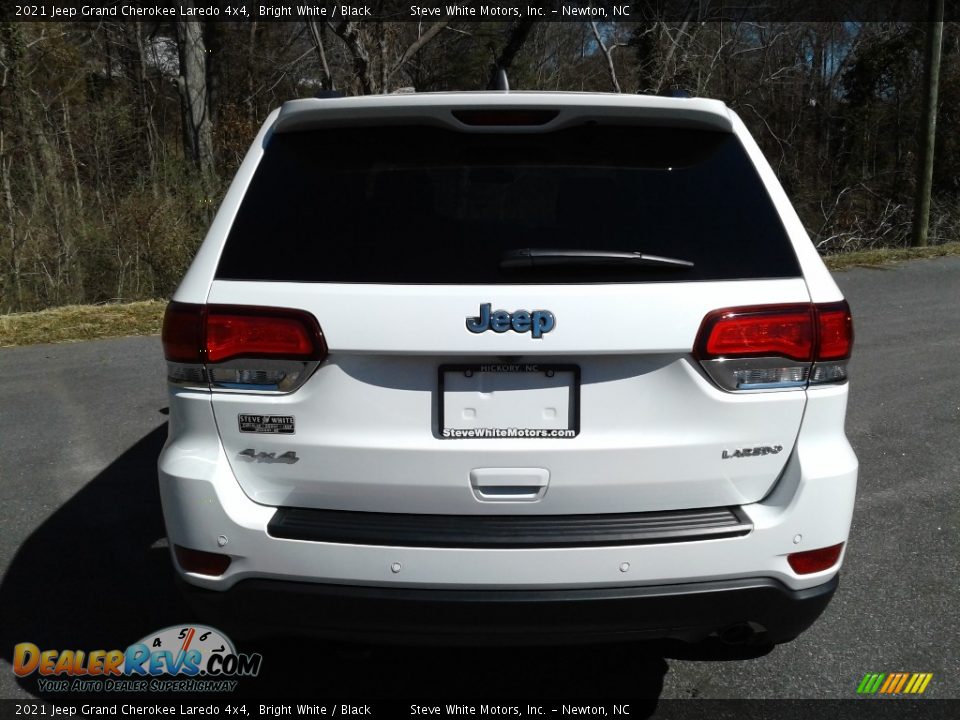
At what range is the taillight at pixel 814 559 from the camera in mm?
2287

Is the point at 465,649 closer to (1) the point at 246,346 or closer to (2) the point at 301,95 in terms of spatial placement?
(1) the point at 246,346

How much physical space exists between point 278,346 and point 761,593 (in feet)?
4.76

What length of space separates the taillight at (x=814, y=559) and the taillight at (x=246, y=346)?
1.39m

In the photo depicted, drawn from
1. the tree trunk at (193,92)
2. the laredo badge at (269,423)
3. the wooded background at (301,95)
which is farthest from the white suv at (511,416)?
the tree trunk at (193,92)

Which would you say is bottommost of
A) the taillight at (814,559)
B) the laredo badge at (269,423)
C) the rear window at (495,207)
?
the taillight at (814,559)

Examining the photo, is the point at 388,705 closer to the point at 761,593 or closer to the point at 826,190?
the point at 761,593

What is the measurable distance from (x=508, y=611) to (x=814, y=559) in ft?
2.84

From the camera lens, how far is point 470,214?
2.31 meters

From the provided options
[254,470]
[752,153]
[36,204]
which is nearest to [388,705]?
[254,470]

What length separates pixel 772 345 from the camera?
223 cm

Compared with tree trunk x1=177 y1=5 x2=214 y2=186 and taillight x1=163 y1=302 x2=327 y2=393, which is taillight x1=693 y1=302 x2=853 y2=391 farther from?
tree trunk x1=177 y1=5 x2=214 y2=186

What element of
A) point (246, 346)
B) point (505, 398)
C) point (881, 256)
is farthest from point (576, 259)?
point (881, 256)

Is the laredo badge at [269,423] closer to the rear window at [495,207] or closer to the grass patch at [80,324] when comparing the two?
the rear window at [495,207]

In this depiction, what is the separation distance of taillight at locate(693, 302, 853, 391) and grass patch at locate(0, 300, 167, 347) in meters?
7.82
